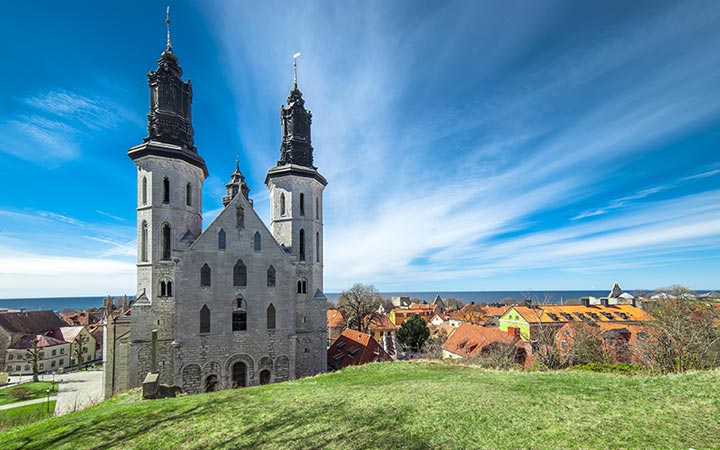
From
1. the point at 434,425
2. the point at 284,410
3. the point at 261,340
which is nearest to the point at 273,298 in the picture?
the point at 261,340

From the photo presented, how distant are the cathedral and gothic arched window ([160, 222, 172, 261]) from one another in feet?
0.20

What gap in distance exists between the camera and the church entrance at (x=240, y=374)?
2073cm

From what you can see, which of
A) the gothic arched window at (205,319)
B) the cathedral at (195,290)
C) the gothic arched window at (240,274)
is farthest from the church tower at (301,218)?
the gothic arched window at (205,319)

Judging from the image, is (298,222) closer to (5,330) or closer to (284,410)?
(284,410)

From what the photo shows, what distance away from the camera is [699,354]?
12891 millimetres

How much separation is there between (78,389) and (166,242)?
931 inches

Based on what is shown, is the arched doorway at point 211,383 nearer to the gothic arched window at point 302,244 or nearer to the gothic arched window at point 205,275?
the gothic arched window at point 205,275

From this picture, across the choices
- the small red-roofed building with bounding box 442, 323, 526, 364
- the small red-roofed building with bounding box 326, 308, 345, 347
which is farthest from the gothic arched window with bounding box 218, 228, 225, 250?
the small red-roofed building with bounding box 326, 308, 345, 347

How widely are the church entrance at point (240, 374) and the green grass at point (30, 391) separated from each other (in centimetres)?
2332

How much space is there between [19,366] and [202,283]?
1627 inches

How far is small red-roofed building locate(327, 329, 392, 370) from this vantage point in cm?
2640

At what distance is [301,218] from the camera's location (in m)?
25.2

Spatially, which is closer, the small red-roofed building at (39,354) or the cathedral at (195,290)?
the cathedral at (195,290)

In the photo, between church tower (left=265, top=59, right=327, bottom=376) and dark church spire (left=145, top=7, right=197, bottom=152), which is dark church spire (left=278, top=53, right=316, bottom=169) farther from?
dark church spire (left=145, top=7, right=197, bottom=152)
